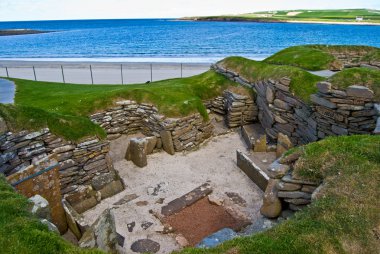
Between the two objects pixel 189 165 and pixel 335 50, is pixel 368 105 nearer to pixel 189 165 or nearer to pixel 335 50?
pixel 189 165

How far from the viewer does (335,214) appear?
5543 millimetres

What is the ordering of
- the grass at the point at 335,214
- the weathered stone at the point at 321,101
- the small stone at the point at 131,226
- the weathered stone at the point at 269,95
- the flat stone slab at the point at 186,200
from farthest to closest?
the weathered stone at the point at 269,95 → the weathered stone at the point at 321,101 → the flat stone slab at the point at 186,200 → the small stone at the point at 131,226 → the grass at the point at 335,214

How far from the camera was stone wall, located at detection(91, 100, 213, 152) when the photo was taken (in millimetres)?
14391

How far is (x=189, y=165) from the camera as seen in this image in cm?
1332

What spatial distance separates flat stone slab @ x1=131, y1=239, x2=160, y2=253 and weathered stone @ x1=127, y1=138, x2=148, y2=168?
479 cm

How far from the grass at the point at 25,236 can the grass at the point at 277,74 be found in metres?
11.3

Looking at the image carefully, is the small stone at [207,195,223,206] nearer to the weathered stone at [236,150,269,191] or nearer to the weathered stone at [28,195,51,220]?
the weathered stone at [236,150,269,191]

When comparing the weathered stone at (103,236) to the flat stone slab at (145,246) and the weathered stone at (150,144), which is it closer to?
the flat stone slab at (145,246)

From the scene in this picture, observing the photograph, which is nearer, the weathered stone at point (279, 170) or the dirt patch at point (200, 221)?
the weathered stone at point (279, 170)

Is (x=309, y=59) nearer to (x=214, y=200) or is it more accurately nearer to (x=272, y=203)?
(x=214, y=200)

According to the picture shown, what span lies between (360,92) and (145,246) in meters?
9.26

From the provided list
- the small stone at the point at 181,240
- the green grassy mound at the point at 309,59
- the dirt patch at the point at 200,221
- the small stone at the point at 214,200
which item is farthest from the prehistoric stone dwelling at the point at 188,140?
the green grassy mound at the point at 309,59

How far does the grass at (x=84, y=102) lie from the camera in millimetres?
10664

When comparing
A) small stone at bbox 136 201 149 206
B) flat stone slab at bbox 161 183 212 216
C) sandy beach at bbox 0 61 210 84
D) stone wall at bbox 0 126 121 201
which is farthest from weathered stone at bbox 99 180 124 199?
sandy beach at bbox 0 61 210 84
